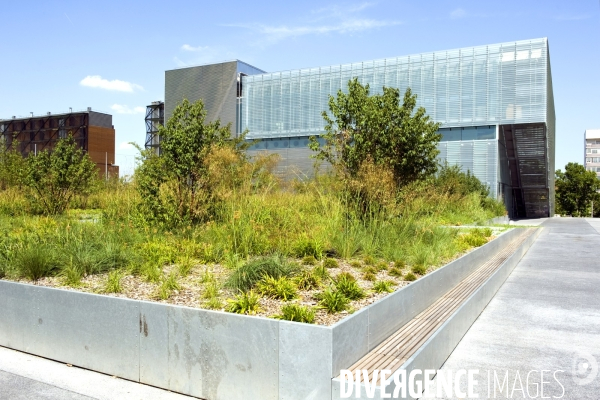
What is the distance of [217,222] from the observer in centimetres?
747

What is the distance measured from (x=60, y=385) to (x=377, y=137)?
7.76m

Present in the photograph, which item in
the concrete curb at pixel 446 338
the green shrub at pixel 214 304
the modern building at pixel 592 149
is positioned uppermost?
the modern building at pixel 592 149

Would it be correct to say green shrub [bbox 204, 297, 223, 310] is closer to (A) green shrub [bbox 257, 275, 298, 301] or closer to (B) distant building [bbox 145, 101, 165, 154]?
(A) green shrub [bbox 257, 275, 298, 301]

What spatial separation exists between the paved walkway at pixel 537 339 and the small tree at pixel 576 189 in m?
59.6

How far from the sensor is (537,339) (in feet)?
16.5

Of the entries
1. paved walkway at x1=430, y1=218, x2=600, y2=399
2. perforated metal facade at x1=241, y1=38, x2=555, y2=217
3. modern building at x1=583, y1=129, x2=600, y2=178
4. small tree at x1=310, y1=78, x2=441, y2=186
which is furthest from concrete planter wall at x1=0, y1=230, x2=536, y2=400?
modern building at x1=583, y1=129, x2=600, y2=178

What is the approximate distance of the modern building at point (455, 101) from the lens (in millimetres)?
31406

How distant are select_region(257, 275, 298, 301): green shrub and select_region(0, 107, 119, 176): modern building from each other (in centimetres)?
5614

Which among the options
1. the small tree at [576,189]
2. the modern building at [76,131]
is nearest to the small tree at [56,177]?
the modern building at [76,131]

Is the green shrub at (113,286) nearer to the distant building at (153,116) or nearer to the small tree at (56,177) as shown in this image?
the small tree at (56,177)

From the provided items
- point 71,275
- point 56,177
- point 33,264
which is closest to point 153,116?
point 56,177

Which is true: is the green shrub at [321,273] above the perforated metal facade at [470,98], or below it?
below

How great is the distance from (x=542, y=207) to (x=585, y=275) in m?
37.7

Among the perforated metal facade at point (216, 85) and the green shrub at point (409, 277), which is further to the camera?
the perforated metal facade at point (216, 85)
